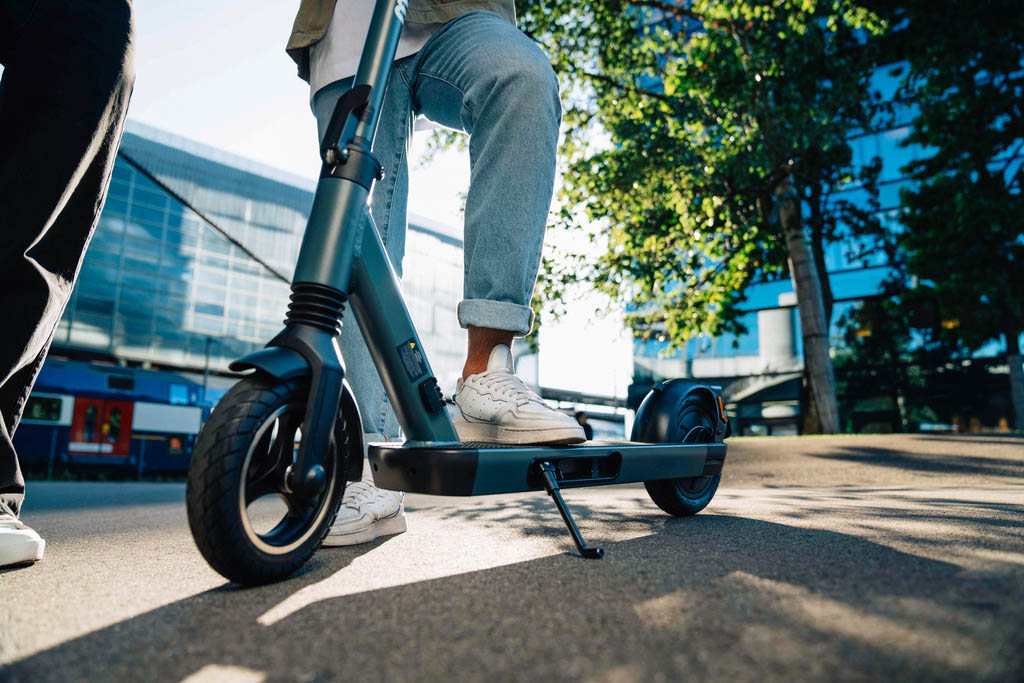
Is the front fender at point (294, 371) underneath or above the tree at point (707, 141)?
underneath

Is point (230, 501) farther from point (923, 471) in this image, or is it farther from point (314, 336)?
point (923, 471)

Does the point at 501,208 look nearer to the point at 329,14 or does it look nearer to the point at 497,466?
the point at 497,466

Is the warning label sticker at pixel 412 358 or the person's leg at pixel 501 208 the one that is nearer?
the warning label sticker at pixel 412 358

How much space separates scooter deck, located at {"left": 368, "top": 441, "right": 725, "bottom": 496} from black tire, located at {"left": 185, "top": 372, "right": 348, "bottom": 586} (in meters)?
0.19

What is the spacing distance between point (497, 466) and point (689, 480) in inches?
39.4

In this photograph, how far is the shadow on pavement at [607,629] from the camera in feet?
2.23

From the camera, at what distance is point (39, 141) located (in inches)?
60.5

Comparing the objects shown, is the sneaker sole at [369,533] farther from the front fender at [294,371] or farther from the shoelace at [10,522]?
the shoelace at [10,522]

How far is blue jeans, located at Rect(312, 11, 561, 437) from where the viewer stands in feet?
5.24

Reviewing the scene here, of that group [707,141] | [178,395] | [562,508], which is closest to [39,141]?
[562,508]

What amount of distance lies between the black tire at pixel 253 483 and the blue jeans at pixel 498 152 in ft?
1.85

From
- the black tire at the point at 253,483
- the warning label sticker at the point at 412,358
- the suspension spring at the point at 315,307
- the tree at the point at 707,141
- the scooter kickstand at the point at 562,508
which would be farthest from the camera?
the tree at the point at 707,141

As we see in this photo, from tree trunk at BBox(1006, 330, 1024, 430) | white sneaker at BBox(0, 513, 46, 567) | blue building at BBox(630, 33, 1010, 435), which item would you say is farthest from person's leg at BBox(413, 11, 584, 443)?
blue building at BBox(630, 33, 1010, 435)

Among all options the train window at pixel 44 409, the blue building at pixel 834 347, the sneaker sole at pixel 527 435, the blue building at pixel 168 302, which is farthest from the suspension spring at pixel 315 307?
the blue building at pixel 834 347
